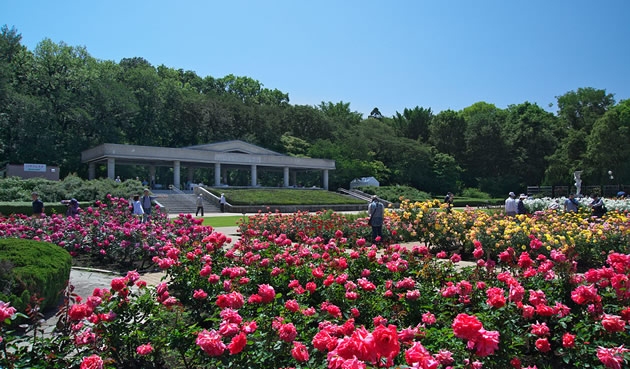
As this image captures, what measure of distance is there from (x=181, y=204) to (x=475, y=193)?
3561cm

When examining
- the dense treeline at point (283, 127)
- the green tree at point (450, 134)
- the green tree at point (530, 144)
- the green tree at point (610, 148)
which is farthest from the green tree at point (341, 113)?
the green tree at point (610, 148)

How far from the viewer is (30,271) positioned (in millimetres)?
4695

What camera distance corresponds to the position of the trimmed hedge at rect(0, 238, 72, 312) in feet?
14.2

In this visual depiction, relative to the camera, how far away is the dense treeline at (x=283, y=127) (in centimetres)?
3756

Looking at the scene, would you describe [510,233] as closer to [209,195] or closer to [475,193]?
[209,195]

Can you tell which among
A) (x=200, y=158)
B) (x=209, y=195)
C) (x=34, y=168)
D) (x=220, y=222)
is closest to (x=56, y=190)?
(x=34, y=168)

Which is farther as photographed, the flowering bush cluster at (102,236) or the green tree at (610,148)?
the green tree at (610,148)

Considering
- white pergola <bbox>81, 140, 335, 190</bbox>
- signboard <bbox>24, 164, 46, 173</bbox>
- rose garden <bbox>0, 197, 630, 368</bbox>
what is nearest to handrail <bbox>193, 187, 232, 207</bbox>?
white pergola <bbox>81, 140, 335, 190</bbox>

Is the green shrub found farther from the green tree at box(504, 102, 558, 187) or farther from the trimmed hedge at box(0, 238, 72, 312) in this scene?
the trimmed hedge at box(0, 238, 72, 312)

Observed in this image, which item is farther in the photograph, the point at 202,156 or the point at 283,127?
the point at 283,127

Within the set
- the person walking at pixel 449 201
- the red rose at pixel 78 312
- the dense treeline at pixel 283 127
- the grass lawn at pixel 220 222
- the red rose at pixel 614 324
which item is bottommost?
the grass lawn at pixel 220 222

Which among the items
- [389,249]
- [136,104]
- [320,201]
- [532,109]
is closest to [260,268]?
[389,249]

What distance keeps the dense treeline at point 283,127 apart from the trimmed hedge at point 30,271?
34493mm

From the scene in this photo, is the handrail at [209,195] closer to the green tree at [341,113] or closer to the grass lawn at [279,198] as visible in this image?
the grass lawn at [279,198]
